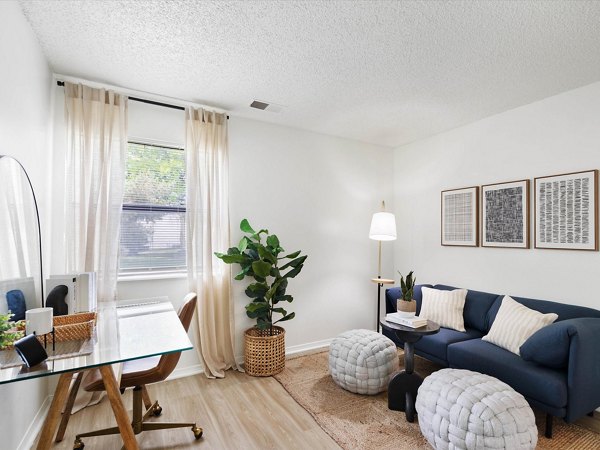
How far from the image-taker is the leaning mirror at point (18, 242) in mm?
1644

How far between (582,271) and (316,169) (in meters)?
2.78

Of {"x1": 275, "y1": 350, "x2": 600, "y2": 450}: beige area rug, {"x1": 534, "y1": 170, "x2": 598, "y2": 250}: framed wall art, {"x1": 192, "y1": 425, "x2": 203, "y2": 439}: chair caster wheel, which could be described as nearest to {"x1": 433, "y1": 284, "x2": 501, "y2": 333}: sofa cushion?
{"x1": 534, "y1": 170, "x2": 598, "y2": 250}: framed wall art

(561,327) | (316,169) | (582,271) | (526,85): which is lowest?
(561,327)

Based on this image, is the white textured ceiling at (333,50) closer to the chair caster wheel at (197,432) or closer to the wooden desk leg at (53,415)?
the wooden desk leg at (53,415)

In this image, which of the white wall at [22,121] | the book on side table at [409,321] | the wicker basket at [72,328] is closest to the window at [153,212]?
the white wall at [22,121]

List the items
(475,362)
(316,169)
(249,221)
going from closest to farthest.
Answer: (475,362) < (249,221) < (316,169)

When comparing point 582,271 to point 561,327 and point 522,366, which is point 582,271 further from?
point 522,366

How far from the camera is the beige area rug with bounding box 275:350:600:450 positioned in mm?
2076

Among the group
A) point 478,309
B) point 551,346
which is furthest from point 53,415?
point 478,309

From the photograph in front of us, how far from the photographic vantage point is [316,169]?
3943 millimetres

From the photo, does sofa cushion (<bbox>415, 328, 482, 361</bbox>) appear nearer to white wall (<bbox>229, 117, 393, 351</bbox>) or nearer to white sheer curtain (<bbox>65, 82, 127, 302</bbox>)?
white wall (<bbox>229, 117, 393, 351</bbox>)

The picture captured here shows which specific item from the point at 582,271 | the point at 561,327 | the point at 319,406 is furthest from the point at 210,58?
the point at 582,271

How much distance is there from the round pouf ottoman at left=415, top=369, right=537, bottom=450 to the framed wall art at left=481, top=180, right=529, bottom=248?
5.42ft

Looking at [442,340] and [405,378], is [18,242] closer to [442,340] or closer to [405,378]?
[405,378]
